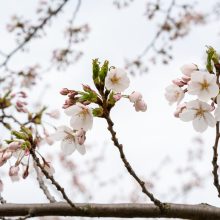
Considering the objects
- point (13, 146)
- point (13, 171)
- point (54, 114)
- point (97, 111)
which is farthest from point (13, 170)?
point (54, 114)

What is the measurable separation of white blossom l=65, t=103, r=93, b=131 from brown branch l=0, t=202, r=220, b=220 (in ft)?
1.47

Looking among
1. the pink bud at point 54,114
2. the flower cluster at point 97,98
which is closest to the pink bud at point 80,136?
the flower cluster at point 97,98

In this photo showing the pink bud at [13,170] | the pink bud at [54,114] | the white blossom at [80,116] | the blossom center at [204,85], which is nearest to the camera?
the blossom center at [204,85]

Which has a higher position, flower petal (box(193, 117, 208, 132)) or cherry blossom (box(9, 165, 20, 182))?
flower petal (box(193, 117, 208, 132))

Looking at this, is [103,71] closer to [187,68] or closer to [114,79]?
[114,79]

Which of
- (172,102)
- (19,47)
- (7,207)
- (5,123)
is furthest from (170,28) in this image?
(7,207)

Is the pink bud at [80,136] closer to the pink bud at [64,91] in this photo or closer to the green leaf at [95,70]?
the pink bud at [64,91]

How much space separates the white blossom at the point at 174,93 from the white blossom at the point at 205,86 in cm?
20

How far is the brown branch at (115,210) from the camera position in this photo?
2178 millimetres

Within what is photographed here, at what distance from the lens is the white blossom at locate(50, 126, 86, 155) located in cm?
248

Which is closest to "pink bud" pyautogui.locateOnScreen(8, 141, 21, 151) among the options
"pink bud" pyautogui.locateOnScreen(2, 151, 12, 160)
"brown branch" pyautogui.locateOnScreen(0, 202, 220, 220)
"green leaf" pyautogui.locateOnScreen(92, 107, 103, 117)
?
"pink bud" pyautogui.locateOnScreen(2, 151, 12, 160)

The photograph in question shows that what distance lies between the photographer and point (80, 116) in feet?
7.12

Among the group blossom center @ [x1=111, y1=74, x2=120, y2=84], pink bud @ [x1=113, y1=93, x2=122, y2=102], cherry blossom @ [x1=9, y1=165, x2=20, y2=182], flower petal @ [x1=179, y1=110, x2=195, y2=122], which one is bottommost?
cherry blossom @ [x1=9, y1=165, x2=20, y2=182]

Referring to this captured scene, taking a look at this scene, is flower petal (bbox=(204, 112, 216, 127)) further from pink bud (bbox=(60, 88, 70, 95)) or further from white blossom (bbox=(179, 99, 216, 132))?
pink bud (bbox=(60, 88, 70, 95))
